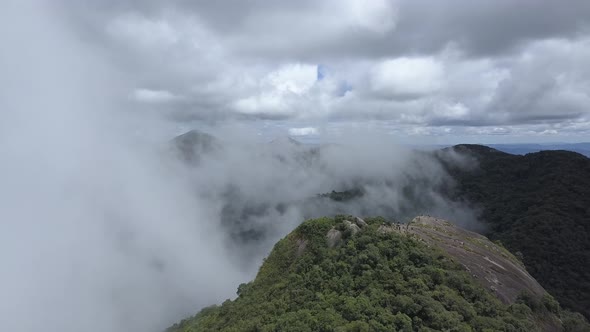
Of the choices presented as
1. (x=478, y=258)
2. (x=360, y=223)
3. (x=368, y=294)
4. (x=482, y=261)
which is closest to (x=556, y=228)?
(x=478, y=258)

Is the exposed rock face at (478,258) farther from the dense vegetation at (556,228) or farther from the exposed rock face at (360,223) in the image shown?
the dense vegetation at (556,228)

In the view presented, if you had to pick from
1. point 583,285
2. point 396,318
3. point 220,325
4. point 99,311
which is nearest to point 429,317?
point 396,318

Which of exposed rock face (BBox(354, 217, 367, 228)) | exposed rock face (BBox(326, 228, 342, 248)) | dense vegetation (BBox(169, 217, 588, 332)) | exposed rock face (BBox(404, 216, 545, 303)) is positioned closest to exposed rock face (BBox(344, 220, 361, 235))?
dense vegetation (BBox(169, 217, 588, 332))

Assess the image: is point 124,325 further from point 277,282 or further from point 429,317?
point 429,317

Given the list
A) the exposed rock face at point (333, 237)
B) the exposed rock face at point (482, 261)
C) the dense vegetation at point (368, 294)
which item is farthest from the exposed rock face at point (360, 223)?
the exposed rock face at point (333, 237)

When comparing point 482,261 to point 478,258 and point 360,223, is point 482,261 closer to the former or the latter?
point 478,258
